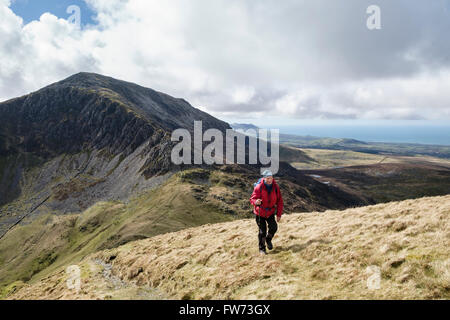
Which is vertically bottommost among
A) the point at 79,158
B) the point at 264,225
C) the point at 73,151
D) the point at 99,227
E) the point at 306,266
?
the point at 99,227

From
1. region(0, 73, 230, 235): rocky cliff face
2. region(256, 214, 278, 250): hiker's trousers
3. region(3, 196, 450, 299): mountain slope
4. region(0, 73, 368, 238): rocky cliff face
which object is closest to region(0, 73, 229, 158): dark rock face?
region(0, 73, 230, 235): rocky cliff face

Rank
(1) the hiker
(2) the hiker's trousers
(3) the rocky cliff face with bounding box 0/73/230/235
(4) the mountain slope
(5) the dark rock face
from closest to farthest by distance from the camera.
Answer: (4) the mountain slope, (1) the hiker, (2) the hiker's trousers, (3) the rocky cliff face with bounding box 0/73/230/235, (5) the dark rock face

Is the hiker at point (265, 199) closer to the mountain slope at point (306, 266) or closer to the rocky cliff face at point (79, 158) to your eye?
the mountain slope at point (306, 266)

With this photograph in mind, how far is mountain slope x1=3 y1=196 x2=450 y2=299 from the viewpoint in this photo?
368 inches

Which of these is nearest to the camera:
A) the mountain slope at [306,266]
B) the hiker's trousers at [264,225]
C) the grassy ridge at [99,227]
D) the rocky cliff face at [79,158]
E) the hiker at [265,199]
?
the mountain slope at [306,266]

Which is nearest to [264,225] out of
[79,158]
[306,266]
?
[306,266]

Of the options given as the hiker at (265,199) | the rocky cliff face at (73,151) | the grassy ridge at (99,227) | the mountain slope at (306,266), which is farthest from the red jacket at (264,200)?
the rocky cliff face at (73,151)

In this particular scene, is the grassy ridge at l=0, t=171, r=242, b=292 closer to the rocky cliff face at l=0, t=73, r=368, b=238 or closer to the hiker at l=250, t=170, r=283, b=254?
the rocky cliff face at l=0, t=73, r=368, b=238

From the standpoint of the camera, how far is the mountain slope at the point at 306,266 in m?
9.34

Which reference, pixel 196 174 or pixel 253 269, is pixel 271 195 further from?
pixel 196 174

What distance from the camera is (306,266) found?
12.2m

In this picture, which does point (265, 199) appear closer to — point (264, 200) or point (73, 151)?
point (264, 200)

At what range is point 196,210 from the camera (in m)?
64.0
